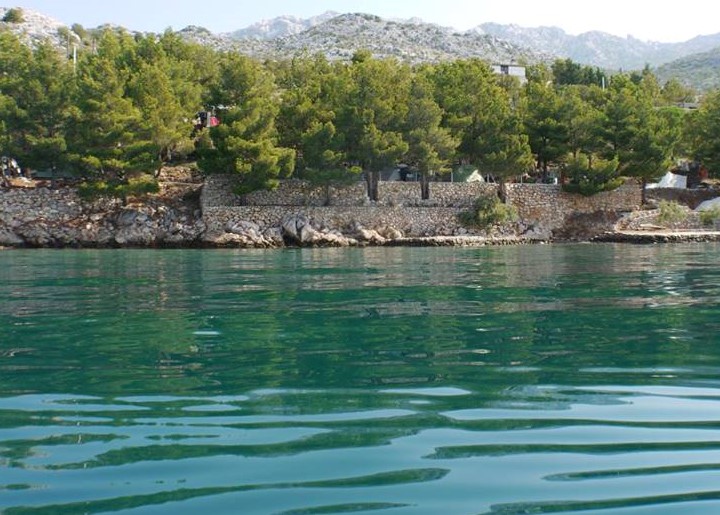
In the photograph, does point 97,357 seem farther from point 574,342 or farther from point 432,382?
point 574,342

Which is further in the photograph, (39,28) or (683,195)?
(39,28)

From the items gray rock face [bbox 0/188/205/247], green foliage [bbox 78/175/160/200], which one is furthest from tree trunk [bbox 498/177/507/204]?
green foliage [bbox 78/175/160/200]

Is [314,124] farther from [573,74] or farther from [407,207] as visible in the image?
[573,74]

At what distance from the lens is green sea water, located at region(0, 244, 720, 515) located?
4379 millimetres

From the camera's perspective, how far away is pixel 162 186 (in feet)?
160

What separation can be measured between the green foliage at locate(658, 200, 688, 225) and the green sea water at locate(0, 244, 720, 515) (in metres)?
36.9

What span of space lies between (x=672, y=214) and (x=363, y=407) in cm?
4647

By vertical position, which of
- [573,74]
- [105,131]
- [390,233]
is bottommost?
[390,233]

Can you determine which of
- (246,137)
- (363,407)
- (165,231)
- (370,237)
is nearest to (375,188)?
(370,237)

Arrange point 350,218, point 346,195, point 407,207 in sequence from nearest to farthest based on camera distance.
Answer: point 350,218 → point 407,207 → point 346,195

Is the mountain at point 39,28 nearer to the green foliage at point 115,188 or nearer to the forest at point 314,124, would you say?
the forest at point 314,124

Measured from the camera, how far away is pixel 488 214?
47.6 m

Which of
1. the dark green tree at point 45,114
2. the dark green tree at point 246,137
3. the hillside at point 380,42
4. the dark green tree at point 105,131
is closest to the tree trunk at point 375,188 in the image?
the dark green tree at point 246,137

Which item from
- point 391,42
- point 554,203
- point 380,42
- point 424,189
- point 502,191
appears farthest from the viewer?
point 391,42
